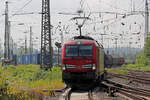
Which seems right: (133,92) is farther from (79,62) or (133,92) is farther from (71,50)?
(71,50)

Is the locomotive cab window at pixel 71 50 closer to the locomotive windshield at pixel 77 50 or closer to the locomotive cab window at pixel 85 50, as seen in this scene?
the locomotive windshield at pixel 77 50

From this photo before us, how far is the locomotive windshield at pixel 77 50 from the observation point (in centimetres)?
1530

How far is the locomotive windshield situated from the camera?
50.2ft

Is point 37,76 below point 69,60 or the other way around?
below

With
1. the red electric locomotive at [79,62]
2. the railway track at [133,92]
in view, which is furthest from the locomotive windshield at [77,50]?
the railway track at [133,92]

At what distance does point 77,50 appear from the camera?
15.4 metres

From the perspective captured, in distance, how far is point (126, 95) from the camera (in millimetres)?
12570

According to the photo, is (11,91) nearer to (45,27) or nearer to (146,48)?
(45,27)

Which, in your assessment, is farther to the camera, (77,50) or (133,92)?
(77,50)

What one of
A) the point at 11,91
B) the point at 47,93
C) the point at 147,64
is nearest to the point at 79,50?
the point at 47,93

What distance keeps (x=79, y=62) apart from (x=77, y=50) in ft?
2.46

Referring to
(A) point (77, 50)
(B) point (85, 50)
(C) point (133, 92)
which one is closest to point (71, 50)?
(A) point (77, 50)

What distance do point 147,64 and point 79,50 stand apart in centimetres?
3712

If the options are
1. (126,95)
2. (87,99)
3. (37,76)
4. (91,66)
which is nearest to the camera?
(87,99)
